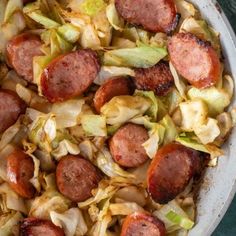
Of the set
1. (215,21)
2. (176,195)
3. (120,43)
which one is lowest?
(176,195)

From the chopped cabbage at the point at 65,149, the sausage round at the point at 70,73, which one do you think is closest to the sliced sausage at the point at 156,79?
the sausage round at the point at 70,73

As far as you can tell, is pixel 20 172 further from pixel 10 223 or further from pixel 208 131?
pixel 208 131

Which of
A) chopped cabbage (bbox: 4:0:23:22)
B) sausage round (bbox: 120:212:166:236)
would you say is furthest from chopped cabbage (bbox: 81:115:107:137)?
chopped cabbage (bbox: 4:0:23:22)

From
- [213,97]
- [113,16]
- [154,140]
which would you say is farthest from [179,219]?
[113,16]

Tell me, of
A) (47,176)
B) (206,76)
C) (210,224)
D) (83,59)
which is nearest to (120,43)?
(83,59)

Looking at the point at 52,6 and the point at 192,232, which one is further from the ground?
the point at 52,6

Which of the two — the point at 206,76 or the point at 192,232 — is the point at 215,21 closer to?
the point at 206,76

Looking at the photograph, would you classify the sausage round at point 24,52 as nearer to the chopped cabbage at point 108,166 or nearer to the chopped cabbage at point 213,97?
the chopped cabbage at point 108,166
